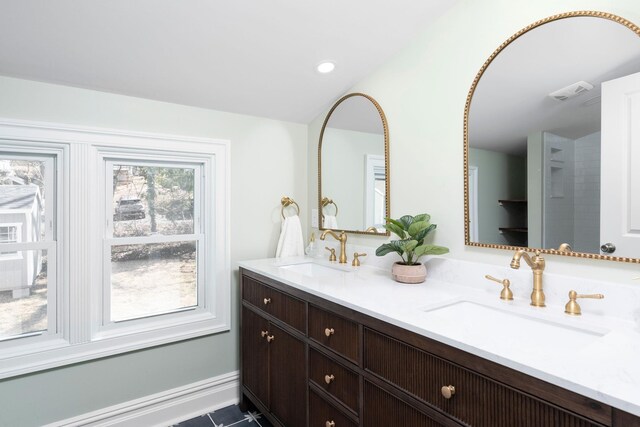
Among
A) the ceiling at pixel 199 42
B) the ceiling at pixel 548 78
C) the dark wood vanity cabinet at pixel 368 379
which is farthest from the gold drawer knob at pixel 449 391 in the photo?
the ceiling at pixel 199 42

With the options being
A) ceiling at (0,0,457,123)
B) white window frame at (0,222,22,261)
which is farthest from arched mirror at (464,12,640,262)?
white window frame at (0,222,22,261)

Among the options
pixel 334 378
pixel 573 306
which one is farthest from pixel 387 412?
pixel 573 306

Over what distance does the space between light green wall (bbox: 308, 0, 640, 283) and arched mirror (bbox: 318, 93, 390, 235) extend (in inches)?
3.2

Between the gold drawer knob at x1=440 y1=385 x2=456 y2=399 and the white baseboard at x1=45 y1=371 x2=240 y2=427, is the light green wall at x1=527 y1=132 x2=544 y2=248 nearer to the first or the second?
the gold drawer knob at x1=440 y1=385 x2=456 y2=399

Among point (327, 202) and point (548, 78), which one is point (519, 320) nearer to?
point (548, 78)

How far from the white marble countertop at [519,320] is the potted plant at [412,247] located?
52 mm

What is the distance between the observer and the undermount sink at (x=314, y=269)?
6.86 ft

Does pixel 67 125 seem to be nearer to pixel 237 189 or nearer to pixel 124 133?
pixel 124 133

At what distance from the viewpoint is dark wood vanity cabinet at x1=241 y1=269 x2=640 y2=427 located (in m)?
0.81

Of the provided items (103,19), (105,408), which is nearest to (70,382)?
(105,408)

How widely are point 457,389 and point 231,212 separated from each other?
1.71 meters

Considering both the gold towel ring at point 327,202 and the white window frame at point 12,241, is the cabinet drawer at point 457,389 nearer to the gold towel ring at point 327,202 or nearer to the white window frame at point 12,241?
the gold towel ring at point 327,202

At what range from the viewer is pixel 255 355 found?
204cm

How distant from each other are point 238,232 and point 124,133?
88 centimetres
